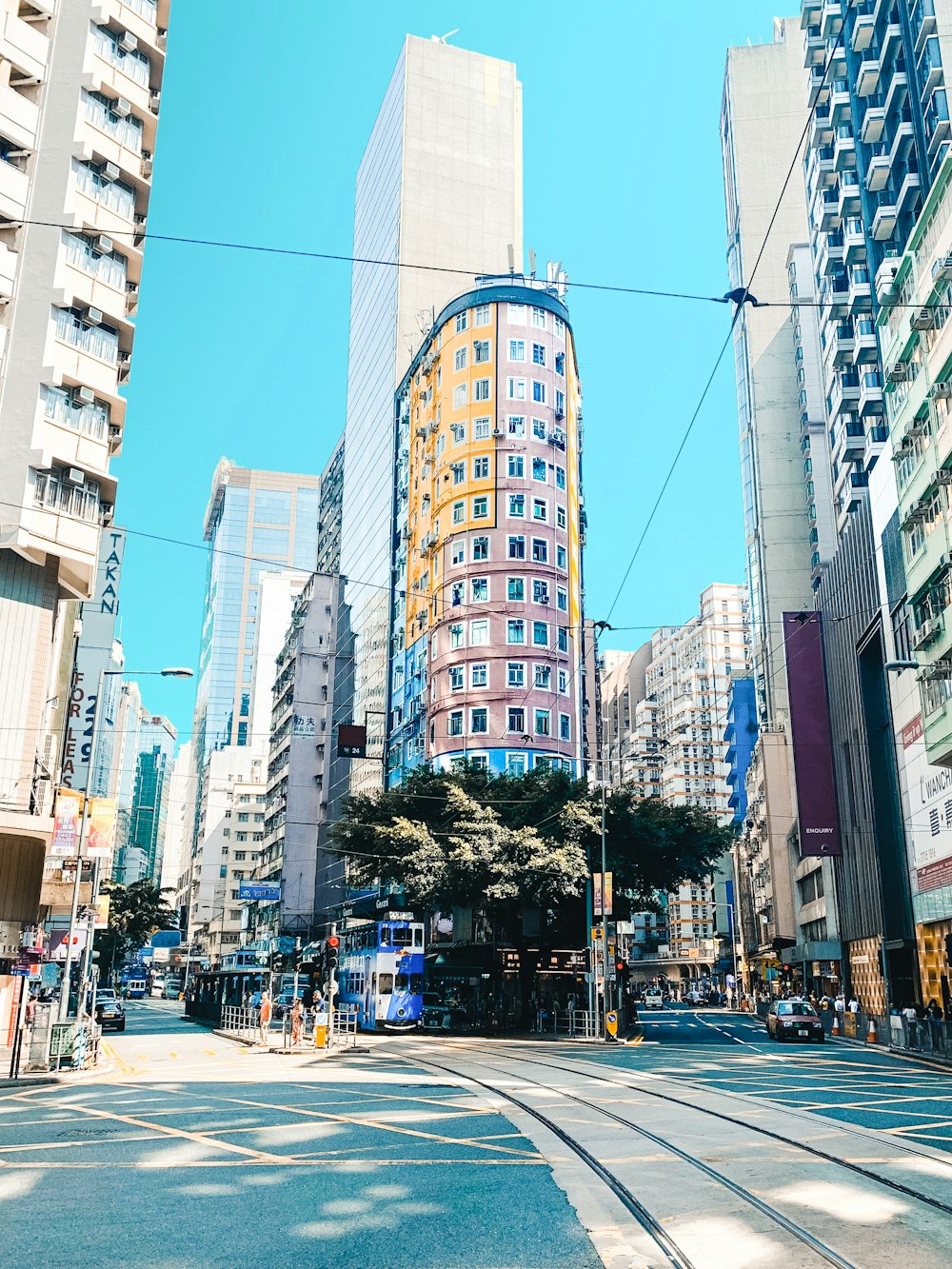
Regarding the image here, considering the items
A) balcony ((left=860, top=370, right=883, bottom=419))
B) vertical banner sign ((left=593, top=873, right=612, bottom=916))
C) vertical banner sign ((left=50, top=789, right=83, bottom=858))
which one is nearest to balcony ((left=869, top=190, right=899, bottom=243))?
balcony ((left=860, top=370, right=883, bottom=419))

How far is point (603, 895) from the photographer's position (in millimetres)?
40938

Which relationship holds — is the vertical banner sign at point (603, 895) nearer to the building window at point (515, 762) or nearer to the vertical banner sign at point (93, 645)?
the building window at point (515, 762)

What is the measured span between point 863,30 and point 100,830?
2480 inches

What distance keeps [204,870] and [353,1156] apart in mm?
142960

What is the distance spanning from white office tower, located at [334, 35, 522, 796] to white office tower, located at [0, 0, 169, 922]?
5175cm

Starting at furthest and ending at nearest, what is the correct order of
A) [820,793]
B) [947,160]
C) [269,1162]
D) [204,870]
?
[204,870], [820,793], [947,160], [269,1162]

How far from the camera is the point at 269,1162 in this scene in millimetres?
12797

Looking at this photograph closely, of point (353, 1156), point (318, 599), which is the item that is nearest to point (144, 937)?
point (318, 599)

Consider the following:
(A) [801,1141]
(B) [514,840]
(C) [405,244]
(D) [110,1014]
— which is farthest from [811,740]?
(C) [405,244]

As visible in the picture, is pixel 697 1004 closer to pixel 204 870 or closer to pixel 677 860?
pixel 677 860

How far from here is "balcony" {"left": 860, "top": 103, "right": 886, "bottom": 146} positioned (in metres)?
64.9

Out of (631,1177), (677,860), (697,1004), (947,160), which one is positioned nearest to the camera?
(631,1177)

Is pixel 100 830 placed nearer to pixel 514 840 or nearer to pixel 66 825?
pixel 66 825

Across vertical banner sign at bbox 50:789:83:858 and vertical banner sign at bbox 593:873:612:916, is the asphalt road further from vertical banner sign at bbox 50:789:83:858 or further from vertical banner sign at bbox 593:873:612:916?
vertical banner sign at bbox 593:873:612:916
